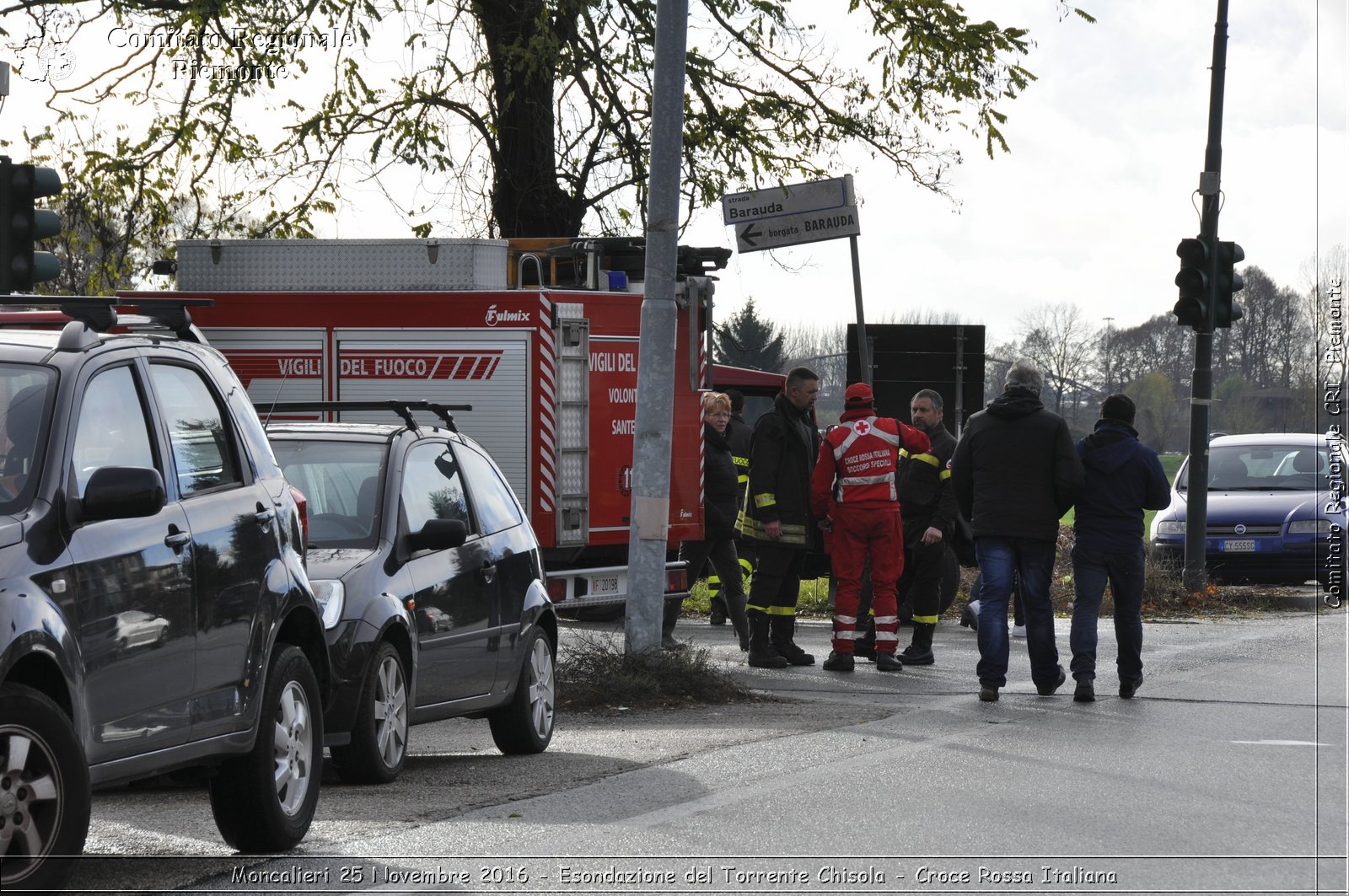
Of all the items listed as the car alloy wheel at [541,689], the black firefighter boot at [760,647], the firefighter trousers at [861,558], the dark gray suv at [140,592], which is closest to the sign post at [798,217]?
the firefighter trousers at [861,558]

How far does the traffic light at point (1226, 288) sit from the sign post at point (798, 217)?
4.64 m

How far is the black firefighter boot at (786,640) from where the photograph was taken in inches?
524

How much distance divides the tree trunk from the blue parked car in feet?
23.3

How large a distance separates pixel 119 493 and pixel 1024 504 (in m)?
7.38

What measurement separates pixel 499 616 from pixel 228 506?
308 cm

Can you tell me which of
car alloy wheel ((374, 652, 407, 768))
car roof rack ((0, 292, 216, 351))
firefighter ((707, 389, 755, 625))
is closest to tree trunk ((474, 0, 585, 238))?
firefighter ((707, 389, 755, 625))

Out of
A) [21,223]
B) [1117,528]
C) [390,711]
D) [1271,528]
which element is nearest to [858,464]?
[1117,528]

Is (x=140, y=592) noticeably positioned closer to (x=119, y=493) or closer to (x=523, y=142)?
(x=119, y=493)

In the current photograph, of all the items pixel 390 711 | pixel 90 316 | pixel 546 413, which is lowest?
pixel 390 711

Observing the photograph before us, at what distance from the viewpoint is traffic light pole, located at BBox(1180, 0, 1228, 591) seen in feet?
61.4

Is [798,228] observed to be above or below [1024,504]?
above

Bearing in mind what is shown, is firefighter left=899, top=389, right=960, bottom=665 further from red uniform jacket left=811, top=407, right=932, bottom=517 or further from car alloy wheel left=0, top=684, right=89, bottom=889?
car alloy wheel left=0, top=684, right=89, bottom=889

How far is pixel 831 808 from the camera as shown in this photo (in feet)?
22.8

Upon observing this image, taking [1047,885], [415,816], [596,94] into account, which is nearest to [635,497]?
[415,816]
